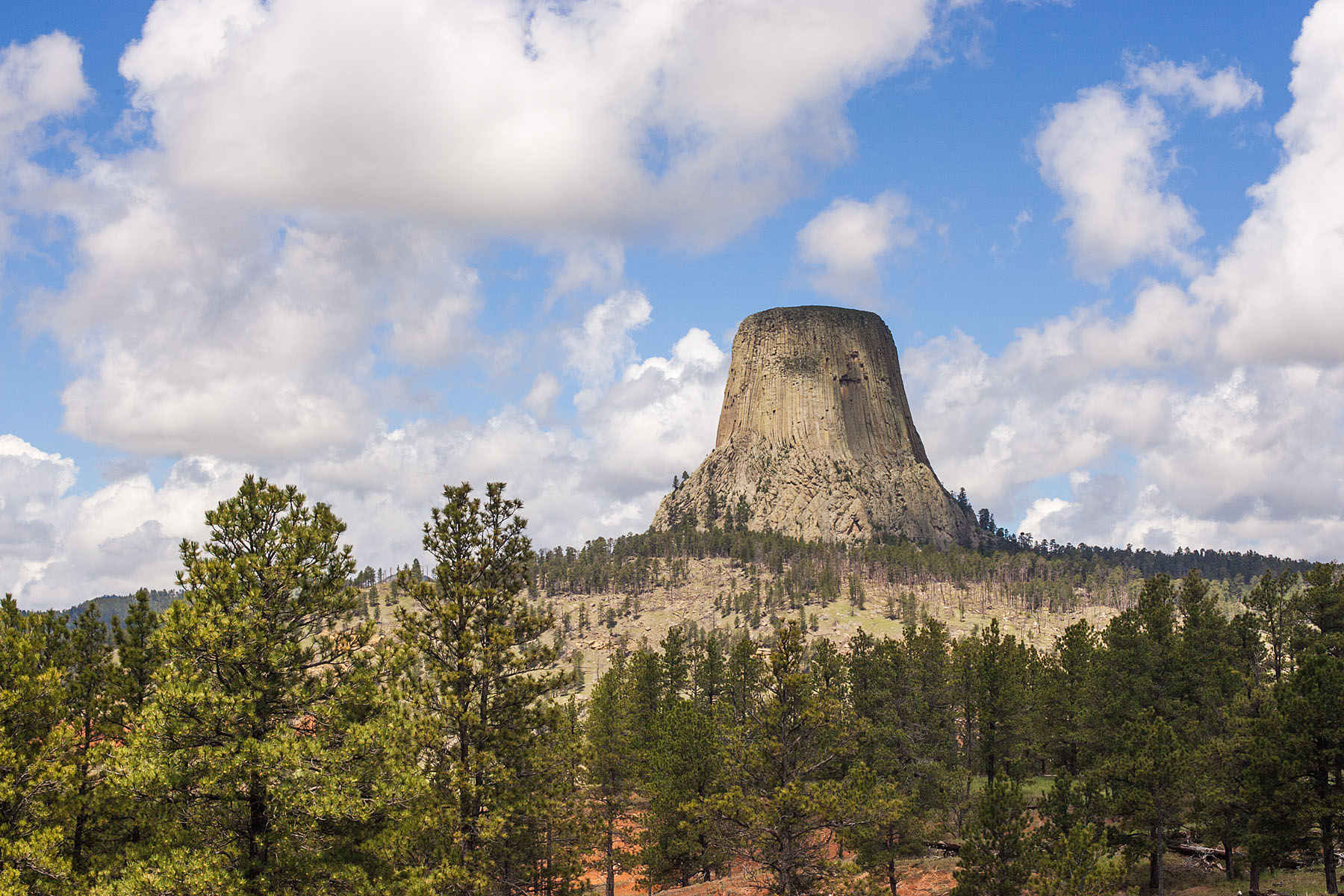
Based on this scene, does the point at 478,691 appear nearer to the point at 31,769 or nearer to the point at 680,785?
the point at 31,769

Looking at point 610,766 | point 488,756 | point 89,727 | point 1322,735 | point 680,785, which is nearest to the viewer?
point 89,727

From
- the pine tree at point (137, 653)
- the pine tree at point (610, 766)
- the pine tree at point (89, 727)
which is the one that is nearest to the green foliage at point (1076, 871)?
the pine tree at point (610, 766)

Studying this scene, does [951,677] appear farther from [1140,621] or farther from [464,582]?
[464,582]

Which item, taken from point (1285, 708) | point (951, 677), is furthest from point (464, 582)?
point (951, 677)

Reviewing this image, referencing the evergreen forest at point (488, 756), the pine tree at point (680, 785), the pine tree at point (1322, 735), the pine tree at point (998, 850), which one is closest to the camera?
the evergreen forest at point (488, 756)

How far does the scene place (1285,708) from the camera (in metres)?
32.2

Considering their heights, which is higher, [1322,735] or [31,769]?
[31,769]

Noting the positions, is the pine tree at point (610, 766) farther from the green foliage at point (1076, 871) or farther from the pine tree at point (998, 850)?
the green foliage at point (1076, 871)

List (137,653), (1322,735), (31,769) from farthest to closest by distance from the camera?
(1322,735) < (137,653) < (31,769)

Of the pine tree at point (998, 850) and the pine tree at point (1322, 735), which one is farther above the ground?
the pine tree at point (1322, 735)

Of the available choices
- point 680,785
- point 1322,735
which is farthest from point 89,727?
point 1322,735

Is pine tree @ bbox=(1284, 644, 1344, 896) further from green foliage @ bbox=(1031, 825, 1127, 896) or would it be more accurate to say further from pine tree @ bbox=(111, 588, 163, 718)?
pine tree @ bbox=(111, 588, 163, 718)

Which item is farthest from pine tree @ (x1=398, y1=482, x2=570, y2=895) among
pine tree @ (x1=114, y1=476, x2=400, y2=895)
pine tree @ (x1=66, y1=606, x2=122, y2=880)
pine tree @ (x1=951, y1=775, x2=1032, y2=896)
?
pine tree @ (x1=951, y1=775, x2=1032, y2=896)

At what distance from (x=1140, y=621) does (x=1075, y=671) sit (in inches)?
228
